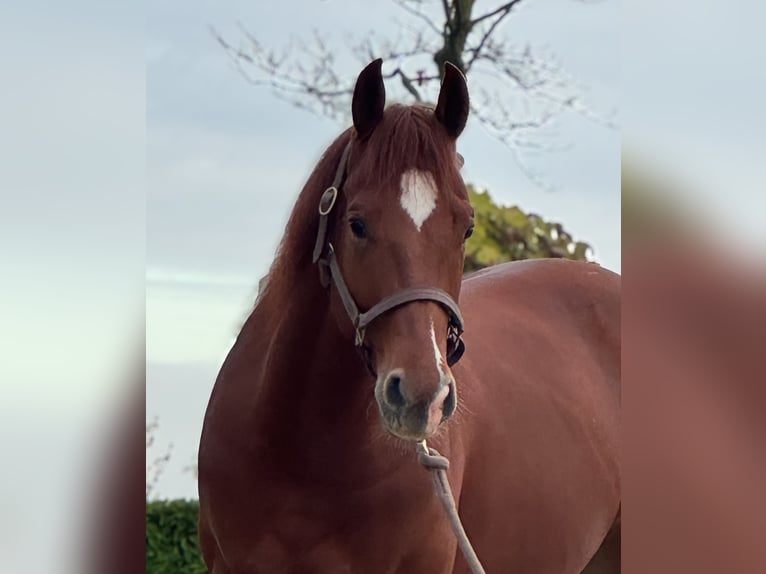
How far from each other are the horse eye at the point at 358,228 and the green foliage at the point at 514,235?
118 inches

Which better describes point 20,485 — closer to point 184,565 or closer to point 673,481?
point 673,481

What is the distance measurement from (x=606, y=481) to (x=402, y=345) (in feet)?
4.64

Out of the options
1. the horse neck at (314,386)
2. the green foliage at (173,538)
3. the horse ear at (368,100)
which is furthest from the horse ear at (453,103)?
the green foliage at (173,538)

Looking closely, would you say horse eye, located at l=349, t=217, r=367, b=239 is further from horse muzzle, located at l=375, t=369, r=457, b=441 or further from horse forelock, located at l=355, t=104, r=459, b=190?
horse muzzle, located at l=375, t=369, r=457, b=441

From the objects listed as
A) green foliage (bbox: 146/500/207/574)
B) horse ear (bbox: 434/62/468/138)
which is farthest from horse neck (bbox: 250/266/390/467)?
green foliage (bbox: 146/500/207/574)

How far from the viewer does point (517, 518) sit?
2.13 metres

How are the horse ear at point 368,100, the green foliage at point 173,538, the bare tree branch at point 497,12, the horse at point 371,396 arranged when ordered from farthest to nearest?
the bare tree branch at point 497,12 < the green foliage at point 173,538 < the horse ear at point 368,100 < the horse at point 371,396

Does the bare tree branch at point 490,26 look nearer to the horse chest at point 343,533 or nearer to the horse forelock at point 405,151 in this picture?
the horse forelock at point 405,151

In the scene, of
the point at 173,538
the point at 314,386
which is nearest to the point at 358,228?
the point at 314,386

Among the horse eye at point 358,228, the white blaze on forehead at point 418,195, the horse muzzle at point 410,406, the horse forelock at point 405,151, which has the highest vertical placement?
the horse forelock at point 405,151

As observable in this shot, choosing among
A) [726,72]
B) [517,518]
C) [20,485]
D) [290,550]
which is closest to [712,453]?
[726,72]

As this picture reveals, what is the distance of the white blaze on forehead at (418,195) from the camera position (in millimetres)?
1433

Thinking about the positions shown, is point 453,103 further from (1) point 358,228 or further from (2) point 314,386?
(2) point 314,386

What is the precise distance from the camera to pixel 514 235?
14.9ft
